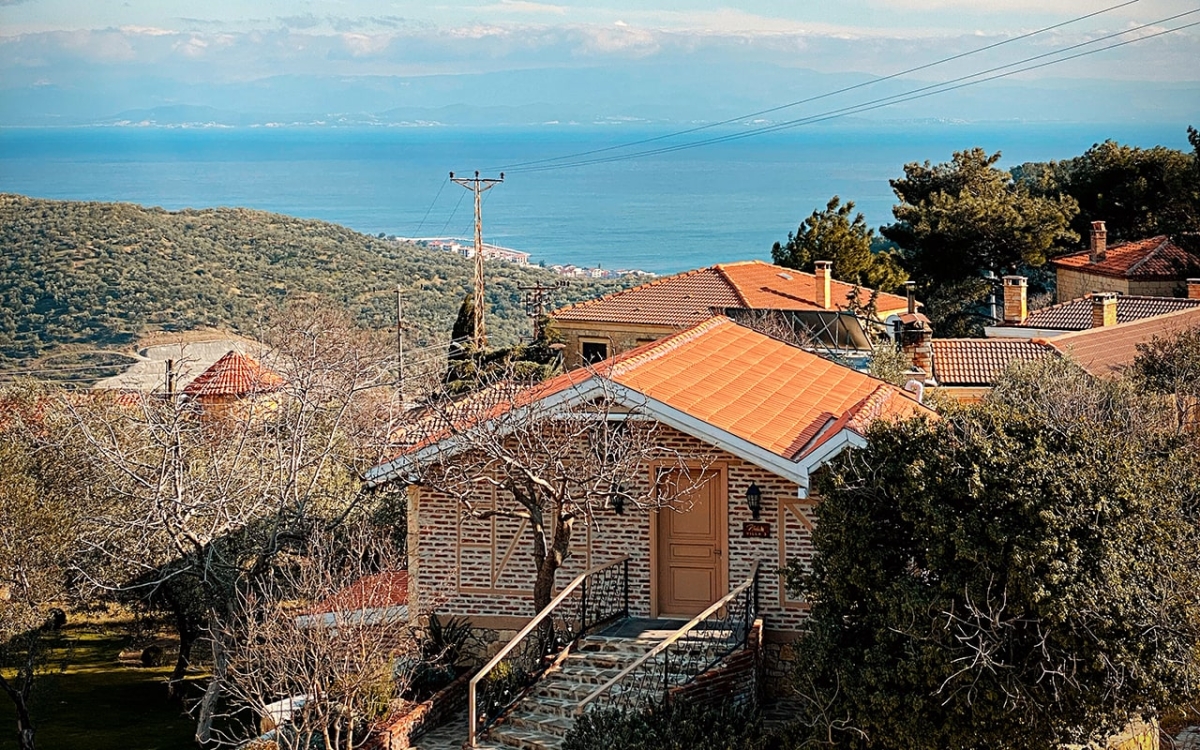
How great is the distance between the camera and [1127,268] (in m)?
50.1

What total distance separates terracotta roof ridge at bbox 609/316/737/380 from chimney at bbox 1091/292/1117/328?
65.2ft

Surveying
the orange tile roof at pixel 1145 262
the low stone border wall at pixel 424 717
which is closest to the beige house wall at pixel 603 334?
the orange tile roof at pixel 1145 262

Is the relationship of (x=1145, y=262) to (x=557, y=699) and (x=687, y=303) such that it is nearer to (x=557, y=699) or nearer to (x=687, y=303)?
(x=687, y=303)

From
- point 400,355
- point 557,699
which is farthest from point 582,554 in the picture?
point 400,355

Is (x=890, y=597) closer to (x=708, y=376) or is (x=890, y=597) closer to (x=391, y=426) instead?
(x=708, y=376)

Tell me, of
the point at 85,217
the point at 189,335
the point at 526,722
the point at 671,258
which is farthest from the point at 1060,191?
the point at 671,258

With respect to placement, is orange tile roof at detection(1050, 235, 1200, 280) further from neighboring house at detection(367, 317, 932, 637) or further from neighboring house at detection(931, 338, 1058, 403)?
neighboring house at detection(367, 317, 932, 637)

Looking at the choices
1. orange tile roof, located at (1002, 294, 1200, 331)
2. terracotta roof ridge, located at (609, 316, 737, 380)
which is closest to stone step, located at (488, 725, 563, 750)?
terracotta roof ridge, located at (609, 316, 737, 380)

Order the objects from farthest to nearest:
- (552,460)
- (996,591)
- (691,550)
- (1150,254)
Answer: (1150,254), (691,550), (552,460), (996,591)

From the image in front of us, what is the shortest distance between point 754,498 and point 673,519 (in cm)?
117

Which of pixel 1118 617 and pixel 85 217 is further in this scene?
pixel 85 217

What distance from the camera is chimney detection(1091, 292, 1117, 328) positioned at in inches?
1533

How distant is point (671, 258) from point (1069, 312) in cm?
15755

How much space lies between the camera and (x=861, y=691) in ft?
41.5
